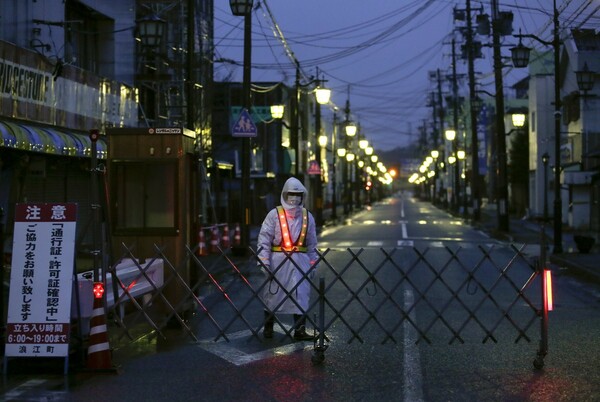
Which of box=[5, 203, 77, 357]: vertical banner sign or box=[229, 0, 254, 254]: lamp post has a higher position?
box=[229, 0, 254, 254]: lamp post

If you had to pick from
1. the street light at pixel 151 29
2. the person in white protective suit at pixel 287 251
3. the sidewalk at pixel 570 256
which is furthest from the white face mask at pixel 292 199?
the street light at pixel 151 29

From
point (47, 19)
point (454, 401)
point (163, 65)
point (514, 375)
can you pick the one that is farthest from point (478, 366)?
point (163, 65)

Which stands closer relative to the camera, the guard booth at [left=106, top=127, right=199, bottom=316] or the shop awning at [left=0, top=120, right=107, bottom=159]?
the guard booth at [left=106, top=127, right=199, bottom=316]

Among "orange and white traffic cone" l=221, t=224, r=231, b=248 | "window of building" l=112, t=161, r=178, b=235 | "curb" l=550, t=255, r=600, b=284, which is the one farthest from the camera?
"orange and white traffic cone" l=221, t=224, r=231, b=248

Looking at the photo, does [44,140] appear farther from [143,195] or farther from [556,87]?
[556,87]

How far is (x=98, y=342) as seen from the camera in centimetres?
851

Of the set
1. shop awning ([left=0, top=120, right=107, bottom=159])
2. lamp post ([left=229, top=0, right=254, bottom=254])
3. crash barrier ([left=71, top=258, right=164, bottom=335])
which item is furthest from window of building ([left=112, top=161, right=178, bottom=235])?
lamp post ([left=229, top=0, right=254, bottom=254])

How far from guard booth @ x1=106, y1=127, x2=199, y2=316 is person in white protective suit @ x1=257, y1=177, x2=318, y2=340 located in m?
2.17

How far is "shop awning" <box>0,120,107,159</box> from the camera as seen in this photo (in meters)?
16.1

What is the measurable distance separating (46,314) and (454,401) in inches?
164

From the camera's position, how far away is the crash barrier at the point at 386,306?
9.83 metres

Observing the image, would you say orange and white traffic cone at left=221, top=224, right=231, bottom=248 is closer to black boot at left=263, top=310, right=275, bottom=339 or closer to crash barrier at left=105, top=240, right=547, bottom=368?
crash barrier at left=105, top=240, right=547, bottom=368

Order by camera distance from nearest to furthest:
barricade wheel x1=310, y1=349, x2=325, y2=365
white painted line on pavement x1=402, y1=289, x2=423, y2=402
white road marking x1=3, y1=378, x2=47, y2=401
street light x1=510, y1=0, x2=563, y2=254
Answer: white painted line on pavement x1=402, y1=289, x2=423, y2=402 → white road marking x1=3, y1=378, x2=47, y2=401 → barricade wheel x1=310, y1=349, x2=325, y2=365 → street light x1=510, y1=0, x2=563, y2=254

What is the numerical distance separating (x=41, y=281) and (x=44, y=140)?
9.97 meters
